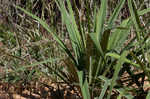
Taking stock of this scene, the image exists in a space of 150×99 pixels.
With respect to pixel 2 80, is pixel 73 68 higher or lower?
higher

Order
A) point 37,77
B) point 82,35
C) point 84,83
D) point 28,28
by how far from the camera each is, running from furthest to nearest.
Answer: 1. point 28,28
2. point 37,77
3. point 82,35
4. point 84,83

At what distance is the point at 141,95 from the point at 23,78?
2.95ft

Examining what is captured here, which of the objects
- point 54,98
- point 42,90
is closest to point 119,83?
point 54,98

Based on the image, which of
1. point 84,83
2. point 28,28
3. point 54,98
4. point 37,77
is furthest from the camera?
point 28,28

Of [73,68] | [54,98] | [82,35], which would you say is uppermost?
[82,35]

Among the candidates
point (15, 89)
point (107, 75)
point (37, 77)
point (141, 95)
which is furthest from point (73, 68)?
point (15, 89)

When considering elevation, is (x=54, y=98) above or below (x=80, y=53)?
below

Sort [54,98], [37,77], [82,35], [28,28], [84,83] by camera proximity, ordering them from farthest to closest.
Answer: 1. [28,28]
2. [37,77]
3. [54,98]
4. [82,35]
5. [84,83]

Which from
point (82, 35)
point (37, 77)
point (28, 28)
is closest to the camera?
point (82, 35)

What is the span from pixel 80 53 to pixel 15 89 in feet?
2.43

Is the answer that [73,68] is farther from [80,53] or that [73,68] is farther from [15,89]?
[15,89]

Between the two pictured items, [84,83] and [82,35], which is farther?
[82,35]

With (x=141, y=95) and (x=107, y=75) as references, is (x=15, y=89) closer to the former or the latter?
(x=107, y=75)

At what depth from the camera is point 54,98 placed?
5.80 feet
